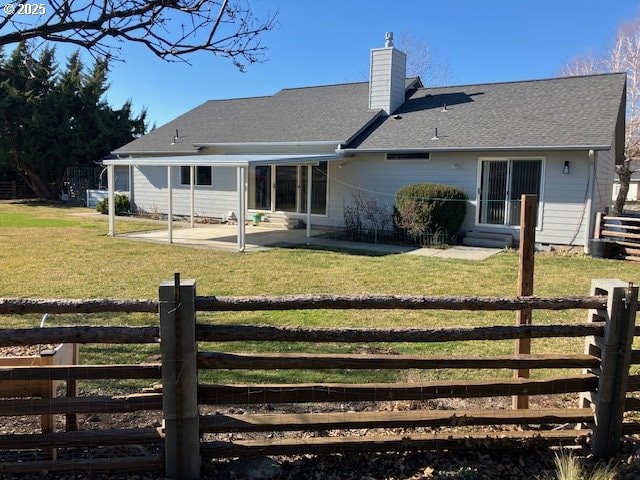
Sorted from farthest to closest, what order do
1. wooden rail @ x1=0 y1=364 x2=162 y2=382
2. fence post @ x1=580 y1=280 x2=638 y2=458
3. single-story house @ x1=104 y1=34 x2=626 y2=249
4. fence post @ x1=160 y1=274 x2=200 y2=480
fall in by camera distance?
single-story house @ x1=104 y1=34 x2=626 y2=249 → fence post @ x1=580 y1=280 x2=638 y2=458 → wooden rail @ x1=0 y1=364 x2=162 y2=382 → fence post @ x1=160 y1=274 x2=200 y2=480

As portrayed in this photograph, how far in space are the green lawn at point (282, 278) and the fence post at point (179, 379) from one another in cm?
178

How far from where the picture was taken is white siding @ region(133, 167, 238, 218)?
19578 millimetres

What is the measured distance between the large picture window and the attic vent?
160 cm

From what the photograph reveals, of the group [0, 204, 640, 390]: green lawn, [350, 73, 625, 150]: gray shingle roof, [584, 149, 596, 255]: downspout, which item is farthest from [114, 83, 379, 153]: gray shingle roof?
[584, 149, 596, 255]: downspout

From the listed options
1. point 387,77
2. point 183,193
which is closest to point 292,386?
point 387,77

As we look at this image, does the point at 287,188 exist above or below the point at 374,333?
above

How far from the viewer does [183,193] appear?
68.5 ft

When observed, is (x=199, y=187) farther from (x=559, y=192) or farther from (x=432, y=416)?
(x=432, y=416)

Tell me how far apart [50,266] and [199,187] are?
34.3ft

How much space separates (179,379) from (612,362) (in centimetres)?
250

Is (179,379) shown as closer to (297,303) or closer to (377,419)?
(297,303)

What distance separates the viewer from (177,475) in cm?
301

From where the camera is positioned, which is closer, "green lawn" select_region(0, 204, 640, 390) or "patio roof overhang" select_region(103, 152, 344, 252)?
"green lawn" select_region(0, 204, 640, 390)

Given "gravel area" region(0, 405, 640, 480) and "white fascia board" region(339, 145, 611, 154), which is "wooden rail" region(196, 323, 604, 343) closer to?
"gravel area" region(0, 405, 640, 480)
